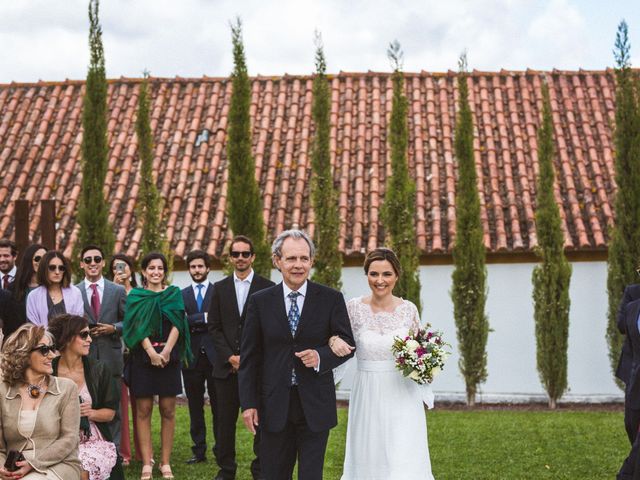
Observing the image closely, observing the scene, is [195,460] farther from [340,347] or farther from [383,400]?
[340,347]

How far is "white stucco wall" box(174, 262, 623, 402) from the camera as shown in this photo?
1656 cm

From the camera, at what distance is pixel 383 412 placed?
7.83 meters

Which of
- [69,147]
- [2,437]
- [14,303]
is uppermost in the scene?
[69,147]

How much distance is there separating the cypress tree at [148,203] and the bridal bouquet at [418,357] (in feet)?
30.6

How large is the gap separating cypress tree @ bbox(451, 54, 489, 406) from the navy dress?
7.43 meters

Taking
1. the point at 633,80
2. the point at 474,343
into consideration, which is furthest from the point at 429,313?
the point at 633,80

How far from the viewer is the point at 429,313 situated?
16.8 m

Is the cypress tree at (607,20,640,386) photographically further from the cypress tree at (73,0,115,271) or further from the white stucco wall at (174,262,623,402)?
the cypress tree at (73,0,115,271)

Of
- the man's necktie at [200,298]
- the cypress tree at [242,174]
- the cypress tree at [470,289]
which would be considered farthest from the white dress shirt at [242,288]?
the cypress tree at [470,289]

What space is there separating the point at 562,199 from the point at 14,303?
10947mm

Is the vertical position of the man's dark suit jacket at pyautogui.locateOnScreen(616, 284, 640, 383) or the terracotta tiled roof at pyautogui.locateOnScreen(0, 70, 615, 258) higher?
the terracotta tiled roof at pyautogui.locateOnScreen(0, 70, 615, 258)

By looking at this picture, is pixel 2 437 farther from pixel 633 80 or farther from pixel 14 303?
pixel 633 80

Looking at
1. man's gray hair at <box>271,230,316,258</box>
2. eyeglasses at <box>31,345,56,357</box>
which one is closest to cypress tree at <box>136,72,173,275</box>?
eyeglasses at <box>31,345,56,357</box>

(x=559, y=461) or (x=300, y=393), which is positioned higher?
(x=300, y=393)
